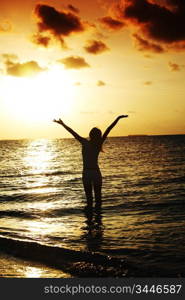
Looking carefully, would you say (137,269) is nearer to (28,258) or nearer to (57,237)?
(28,258)

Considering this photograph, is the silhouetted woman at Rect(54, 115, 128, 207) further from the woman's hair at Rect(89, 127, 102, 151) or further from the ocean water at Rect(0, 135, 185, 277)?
the ocean water at Rect(0, 135, 185, 277)

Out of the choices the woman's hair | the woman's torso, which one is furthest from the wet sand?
the woman's hair

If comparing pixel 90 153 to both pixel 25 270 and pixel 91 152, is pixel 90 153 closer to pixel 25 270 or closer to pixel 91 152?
pixel 91 152

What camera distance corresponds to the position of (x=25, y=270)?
6254 mm

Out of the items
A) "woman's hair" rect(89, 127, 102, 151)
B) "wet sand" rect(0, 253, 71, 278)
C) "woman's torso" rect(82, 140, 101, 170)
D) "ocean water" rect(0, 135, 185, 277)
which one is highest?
"woman's hair" rect(89, 127, 102, 151)

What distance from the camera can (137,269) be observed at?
632 centimetres

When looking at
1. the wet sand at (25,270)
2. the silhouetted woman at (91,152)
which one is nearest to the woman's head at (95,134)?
the silhouetted woman at (91,152)

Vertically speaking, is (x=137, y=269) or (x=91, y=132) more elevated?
(x=91, y=132)

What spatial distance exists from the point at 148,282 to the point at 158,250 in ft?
8.20

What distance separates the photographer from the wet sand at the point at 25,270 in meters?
6.01

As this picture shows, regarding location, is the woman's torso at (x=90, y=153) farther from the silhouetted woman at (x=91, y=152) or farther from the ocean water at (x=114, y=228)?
the ocean water at (x=114, y=228)

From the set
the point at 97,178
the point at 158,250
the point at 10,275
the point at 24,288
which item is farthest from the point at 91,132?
the point at 24,288

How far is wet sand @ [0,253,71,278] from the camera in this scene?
601 centimetres

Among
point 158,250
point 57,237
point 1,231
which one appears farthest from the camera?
point 1,231
